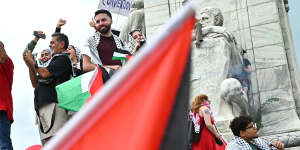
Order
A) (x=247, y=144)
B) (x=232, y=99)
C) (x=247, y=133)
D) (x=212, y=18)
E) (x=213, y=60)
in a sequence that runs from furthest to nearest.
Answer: (x=212, y=18)
(x=213, y=60)
(x=232, y=99)
(x=247, y=133)
(x=247, y=144)

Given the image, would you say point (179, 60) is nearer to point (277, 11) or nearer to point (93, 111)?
point (93, 111)

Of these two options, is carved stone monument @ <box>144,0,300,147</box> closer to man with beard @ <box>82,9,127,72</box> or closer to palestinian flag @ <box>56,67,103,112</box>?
man with beard @ <box>82,9,127,72</box>

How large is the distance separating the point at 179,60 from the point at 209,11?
32.2 feet

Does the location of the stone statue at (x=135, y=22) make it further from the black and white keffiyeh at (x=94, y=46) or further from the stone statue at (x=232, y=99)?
the black and white keffiyeh at (x=94, y=46)

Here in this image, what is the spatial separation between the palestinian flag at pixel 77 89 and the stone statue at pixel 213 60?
3936 mm

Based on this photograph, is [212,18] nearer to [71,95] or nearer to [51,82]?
[51,82]

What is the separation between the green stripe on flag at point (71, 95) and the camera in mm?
6266

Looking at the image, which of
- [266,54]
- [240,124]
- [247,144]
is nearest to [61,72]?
[240,124]

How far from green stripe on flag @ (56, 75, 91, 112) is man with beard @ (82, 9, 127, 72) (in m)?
0.42

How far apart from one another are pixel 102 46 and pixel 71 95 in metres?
0.85

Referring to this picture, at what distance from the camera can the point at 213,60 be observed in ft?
34.2

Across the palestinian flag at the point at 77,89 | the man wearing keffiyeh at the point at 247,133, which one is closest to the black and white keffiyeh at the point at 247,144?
the man wearing keffiyeh at the point at 247,133

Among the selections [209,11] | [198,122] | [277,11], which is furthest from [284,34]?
[198,122]

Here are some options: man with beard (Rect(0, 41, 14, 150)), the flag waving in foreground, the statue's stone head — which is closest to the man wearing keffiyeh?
man with beard (Rect(0, 41, 14, 150))
